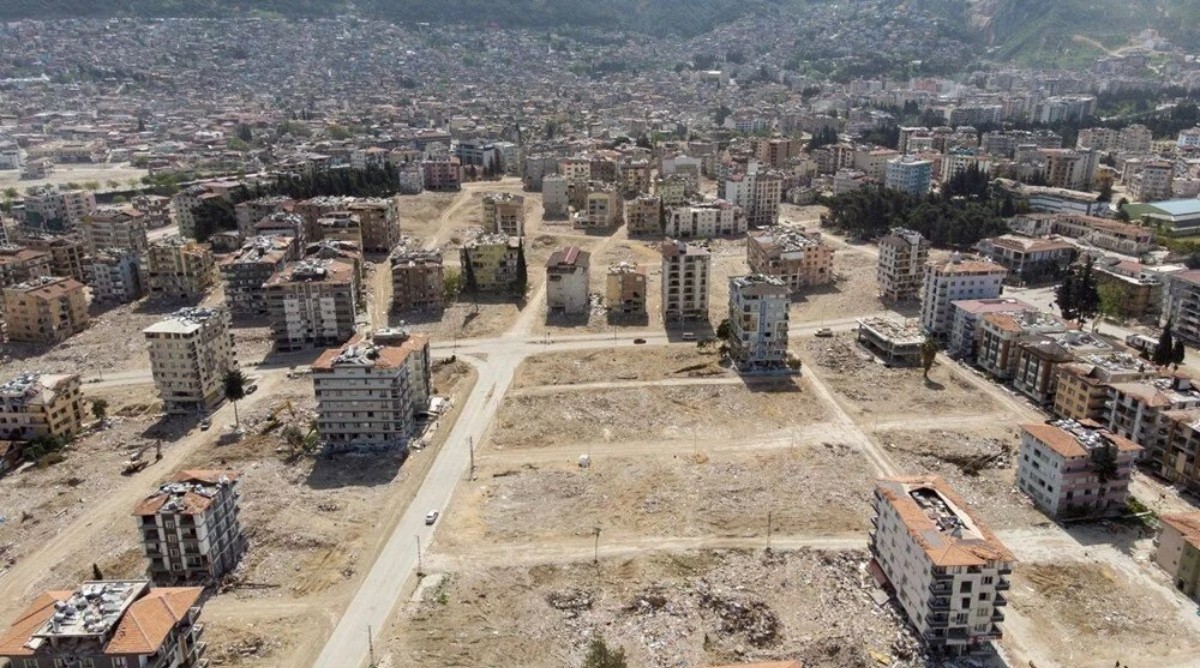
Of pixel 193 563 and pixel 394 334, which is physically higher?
pixel 394 334

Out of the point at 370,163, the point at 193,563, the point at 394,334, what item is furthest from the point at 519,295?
the point at 370,163

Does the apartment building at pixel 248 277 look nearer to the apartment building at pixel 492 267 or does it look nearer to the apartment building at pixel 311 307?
the apartment building at pixel 311 307

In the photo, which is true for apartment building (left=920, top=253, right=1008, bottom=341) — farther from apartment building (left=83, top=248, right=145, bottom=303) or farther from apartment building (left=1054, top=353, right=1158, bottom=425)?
apartment building (left=83, top=248, right=145, bottom=303)

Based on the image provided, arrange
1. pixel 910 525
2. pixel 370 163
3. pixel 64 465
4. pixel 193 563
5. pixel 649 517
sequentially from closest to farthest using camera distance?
pixel 910 525, pixel 193 563, pixel 649 517, pixel 64 465, pixel 370 163

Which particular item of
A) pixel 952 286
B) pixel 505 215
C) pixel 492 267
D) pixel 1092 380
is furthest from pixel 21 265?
pixel 1092 380

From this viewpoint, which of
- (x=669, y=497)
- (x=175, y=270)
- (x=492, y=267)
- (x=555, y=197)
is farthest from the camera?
(x=555, y=197)

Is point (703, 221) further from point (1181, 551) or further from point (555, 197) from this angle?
point (1181, 551)

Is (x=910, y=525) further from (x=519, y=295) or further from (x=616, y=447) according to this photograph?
(x=519, y=295)
